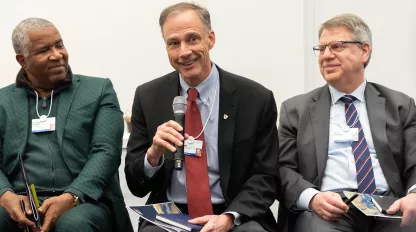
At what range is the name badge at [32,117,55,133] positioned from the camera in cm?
315

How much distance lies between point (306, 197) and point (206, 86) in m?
0.77

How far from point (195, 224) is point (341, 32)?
4.53 ft

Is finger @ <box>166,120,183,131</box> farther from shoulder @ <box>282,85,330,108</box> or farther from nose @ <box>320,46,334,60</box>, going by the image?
nose @ <box>320,46,334,60</box>

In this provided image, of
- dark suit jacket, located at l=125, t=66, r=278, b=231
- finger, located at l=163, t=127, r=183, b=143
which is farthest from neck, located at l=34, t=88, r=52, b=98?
finger, located at l=163, t=127, r=183, b=143

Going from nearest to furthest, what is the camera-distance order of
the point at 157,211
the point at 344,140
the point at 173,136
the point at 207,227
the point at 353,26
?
the point at 173,136
the point at 207,227
the point at 157,211
the point at 344,140
the point at 353,26

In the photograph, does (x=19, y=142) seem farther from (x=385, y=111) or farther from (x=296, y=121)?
(x=385, y=111)

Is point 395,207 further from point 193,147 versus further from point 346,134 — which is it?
point 193,147

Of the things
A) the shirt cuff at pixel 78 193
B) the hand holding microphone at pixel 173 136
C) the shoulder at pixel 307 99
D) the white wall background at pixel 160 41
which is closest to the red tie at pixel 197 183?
the hand holding microphone at pixel 173 136

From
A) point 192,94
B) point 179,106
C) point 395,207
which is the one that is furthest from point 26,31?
point 395,207

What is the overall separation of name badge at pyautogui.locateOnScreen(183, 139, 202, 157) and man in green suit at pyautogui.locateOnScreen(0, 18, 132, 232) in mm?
557

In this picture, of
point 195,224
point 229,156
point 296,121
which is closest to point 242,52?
point 296,121

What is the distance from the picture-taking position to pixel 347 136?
3.05 m

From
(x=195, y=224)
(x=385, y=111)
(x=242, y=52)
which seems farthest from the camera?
(x=242, y=52)

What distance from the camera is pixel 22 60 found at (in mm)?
3303
